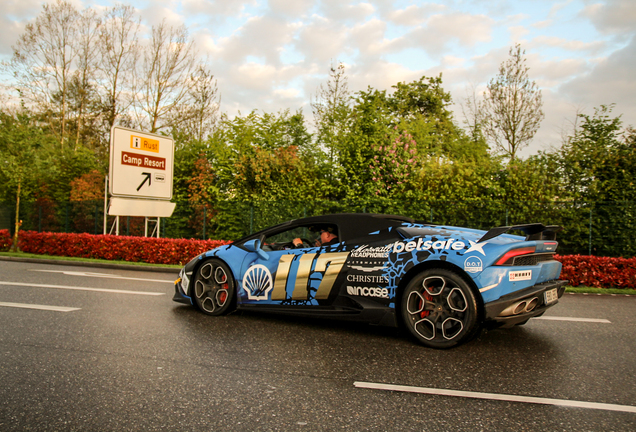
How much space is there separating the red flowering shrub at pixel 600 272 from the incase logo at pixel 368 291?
22.4ft

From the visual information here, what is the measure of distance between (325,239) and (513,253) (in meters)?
2.14

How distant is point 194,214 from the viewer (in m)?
19.5

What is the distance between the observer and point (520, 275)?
14.3 feet

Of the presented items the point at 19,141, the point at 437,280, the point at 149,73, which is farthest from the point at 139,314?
the point at 149,73

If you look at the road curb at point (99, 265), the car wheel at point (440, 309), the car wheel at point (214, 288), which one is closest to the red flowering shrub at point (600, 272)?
the car wheel at point (440, 309)

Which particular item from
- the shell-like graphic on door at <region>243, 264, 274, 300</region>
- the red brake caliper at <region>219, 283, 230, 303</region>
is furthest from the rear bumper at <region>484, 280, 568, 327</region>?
the red brake caliper at <region>219, 283, 230, 303</region>

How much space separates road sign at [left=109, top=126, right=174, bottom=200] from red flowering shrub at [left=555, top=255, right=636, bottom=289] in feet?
42.7

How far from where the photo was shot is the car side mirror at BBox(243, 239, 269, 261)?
18.7 ft

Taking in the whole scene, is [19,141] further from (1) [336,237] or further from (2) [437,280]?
(2) [437,280]

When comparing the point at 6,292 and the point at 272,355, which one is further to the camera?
the point at 6,292

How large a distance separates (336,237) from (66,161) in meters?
30.0

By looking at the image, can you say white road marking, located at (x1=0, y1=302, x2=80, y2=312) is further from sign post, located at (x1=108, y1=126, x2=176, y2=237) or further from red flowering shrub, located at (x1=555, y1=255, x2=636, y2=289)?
red flowering shrub, located at (x1=555, y1=255, x2=636, y2=289)

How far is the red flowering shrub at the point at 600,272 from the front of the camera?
9.86 m

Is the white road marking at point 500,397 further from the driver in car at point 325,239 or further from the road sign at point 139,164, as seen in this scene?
the road sign at point 139,164
